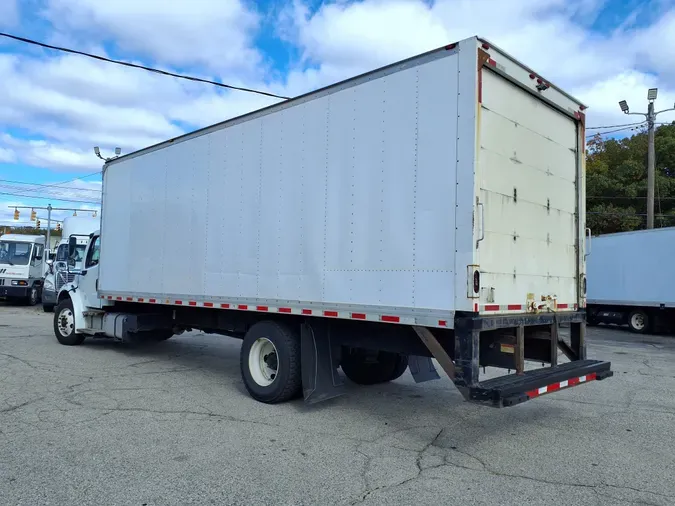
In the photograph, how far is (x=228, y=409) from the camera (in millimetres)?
6793

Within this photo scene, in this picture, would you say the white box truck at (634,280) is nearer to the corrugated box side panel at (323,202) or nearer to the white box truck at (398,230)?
the white box truck at (398,230)

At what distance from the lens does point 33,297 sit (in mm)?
24328

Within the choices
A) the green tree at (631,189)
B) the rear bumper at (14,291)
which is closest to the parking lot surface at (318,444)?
the rear bumper at (14,291)

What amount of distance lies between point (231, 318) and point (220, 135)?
2.68 metres

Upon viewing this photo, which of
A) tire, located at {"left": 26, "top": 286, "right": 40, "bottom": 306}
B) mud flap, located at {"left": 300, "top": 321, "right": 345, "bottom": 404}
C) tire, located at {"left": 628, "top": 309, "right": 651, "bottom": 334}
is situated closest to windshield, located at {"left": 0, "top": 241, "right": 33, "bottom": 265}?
tire, located at {"left": 26, "top": 286, "right": 40, "bottom": 306}

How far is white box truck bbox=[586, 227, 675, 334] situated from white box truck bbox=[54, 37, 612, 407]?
40.9 ft

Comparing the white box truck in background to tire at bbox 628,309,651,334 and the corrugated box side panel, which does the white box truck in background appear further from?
tire at bbox 628,309,651,334

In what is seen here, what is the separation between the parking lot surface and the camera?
430 centimetres

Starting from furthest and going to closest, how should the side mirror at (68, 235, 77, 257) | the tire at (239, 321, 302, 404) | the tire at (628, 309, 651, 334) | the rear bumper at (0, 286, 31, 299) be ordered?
the rear bumper at (0, 286, 31, 299)
the tire at (628, 309, 651, 334)
the side mirror at (68, 235, 77, 257)
the tire at (239, 321, 302, 404)

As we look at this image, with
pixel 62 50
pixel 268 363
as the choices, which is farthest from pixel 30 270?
pixel 268 363

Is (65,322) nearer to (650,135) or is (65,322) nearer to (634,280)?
(634,280)

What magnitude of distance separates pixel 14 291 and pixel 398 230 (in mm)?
22667

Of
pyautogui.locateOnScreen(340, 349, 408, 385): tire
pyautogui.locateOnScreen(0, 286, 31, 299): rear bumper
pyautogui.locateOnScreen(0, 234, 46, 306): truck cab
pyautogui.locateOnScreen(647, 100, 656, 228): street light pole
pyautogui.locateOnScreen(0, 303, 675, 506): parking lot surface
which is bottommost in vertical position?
pyautogui.locateOnScreen(0, 303, 675, 506): parking lot surface

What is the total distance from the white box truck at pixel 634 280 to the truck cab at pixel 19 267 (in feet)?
72.6
